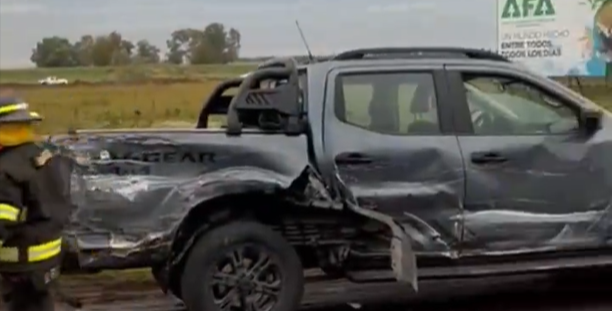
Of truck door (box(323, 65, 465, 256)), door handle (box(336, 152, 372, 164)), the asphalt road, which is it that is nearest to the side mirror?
truck door (box(323, 65, 465, 256))

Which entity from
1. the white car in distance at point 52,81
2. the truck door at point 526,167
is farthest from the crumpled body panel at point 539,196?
the white car in distance at point 52,81

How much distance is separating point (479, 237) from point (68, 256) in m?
2.75

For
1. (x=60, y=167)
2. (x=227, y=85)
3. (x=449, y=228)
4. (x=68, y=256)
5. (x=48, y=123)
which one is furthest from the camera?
(x=48, y=123)

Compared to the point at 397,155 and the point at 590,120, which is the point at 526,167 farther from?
the point at 397,155

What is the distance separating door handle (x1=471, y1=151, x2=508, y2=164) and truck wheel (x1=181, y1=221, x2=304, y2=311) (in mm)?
1396

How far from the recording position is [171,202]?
7512 mm

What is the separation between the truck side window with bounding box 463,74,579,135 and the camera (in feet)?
27.3

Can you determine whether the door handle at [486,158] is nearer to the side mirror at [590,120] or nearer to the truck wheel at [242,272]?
the side mirror at [590,120]

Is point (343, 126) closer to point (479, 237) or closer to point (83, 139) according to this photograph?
point (479, 237)

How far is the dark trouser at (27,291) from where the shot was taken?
611cm

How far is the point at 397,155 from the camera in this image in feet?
26.2

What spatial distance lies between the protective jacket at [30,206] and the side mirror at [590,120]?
12.7 ft

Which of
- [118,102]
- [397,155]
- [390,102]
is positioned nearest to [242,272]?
[397,155]

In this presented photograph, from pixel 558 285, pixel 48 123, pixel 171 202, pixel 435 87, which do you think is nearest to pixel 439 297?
pixel 558 285
